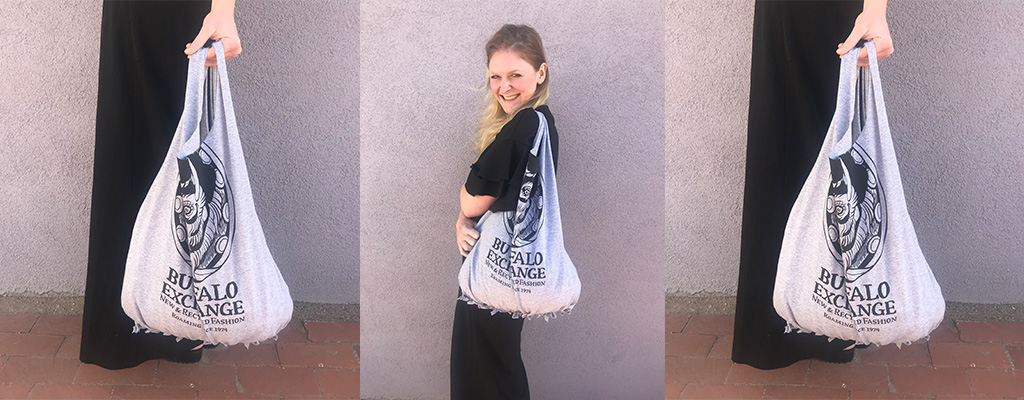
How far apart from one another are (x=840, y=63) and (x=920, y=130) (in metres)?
0.67

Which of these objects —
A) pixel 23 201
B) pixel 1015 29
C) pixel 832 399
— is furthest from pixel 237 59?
pixel 1015 29

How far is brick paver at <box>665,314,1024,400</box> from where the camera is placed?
2438 millimetres

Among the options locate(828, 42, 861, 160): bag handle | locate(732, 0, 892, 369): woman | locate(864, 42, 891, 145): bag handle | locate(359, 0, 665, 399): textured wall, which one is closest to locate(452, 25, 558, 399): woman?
locate(359, 0, 665, 399): textured wall

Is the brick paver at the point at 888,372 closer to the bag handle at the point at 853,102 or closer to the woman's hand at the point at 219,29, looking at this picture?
the bag handle at the point at 853,102

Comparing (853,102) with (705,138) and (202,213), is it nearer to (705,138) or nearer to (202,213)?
(705,138)

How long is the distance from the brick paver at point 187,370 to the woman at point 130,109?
26 centimetres

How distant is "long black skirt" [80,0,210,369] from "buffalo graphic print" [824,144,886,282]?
2.09 metres

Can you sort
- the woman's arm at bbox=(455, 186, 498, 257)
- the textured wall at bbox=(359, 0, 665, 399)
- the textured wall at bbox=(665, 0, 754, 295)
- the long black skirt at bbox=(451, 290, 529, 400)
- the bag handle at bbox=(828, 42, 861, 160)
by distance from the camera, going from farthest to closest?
1. the textured wall at bbox=(665, 0, 754, 295)
2. the textured wall at bbox=(359, 0, 665, 399)
3. the long black skirt at bbox=(451, 290, 529, 400)
4. the woman's arm at bbox=(455, 186, 498, 257)
5. the bag handle at bbox=(828, 42, 861, 160)

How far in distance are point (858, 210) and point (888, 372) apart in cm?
95

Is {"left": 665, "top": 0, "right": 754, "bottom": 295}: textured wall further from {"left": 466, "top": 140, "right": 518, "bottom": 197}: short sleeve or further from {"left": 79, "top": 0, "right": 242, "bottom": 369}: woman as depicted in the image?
{"left": 79, "top": 0, "right": 242, "bottom": 369}: woman

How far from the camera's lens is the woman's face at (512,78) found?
212 centimetres

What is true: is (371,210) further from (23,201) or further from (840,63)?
(840,63)

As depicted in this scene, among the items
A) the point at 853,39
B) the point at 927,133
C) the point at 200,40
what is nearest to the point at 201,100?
the point at 200,40

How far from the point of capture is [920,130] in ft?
8.19
